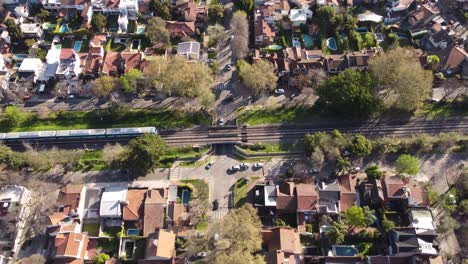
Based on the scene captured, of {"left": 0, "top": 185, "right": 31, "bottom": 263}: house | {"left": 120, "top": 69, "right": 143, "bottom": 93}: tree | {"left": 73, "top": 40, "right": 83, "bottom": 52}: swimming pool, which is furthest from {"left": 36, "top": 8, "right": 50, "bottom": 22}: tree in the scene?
{"left": 0, "top": 185, "right": 31, "bottom": 263}: house

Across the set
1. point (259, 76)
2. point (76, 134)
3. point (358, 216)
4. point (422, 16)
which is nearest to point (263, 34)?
point (259, 76)

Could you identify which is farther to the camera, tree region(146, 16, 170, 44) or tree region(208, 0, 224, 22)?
tree region(208, 0, 224, 22)

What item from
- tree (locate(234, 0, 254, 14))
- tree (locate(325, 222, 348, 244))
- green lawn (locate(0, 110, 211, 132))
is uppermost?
tree (locate(234, 0, 254, 14))

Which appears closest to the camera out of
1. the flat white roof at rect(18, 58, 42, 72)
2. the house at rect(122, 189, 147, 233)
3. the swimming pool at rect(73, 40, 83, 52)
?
the house at rect(122, 189, 147, 233)

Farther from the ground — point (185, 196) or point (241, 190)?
point (241, 190)

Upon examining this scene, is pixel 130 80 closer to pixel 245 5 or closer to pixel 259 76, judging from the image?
pixel 259 76

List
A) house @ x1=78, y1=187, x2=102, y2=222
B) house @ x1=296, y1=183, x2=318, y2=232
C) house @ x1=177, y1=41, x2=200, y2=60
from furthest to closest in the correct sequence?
1. house @ x1=177, y1=41, x2=200, y2=60
2. house @ x1=78, y1=187, x2=102, y2=222
3. house @ x1=296, y1=183, x2=318, y2=232

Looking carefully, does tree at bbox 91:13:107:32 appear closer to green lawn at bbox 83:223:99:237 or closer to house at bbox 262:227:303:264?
green lawn at bbox 83:223:99:237
